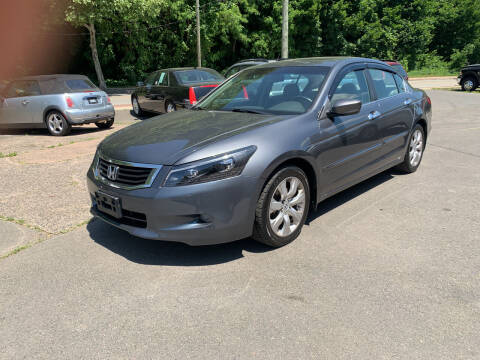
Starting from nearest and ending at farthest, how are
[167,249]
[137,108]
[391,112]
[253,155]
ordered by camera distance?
[253,155] < [167,249] < [391,112] < [137,108]

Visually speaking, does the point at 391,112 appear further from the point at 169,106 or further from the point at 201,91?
the point at 169,106

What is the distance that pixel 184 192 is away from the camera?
3.16 metres

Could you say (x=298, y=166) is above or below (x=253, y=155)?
below

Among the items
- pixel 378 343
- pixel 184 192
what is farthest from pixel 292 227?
pixel 378 343

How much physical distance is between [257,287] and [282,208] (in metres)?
0.84

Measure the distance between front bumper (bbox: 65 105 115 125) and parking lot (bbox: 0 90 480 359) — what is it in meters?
5.13

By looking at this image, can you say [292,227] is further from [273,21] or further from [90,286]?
[273,21]

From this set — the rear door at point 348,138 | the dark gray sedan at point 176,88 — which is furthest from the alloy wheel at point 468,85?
the rear door at point 348,138

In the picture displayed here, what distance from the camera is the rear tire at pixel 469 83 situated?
2095cm

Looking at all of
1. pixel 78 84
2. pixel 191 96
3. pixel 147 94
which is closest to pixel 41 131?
pixel 78 84

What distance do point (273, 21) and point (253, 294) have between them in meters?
31.5

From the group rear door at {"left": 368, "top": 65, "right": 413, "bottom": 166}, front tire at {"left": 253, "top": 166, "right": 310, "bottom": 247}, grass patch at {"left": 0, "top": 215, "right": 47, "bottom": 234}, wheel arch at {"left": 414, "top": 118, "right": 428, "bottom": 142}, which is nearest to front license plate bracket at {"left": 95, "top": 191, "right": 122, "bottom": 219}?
grass patch at {"left": 0, "top": 215, "right": 47, "bottom": 234}

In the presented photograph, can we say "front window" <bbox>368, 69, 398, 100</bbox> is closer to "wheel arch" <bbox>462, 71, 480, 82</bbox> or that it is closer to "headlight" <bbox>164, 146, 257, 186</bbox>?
"headlight" <bbox>164, 146, 257, 186</bbox>

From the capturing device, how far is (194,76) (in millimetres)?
11586
